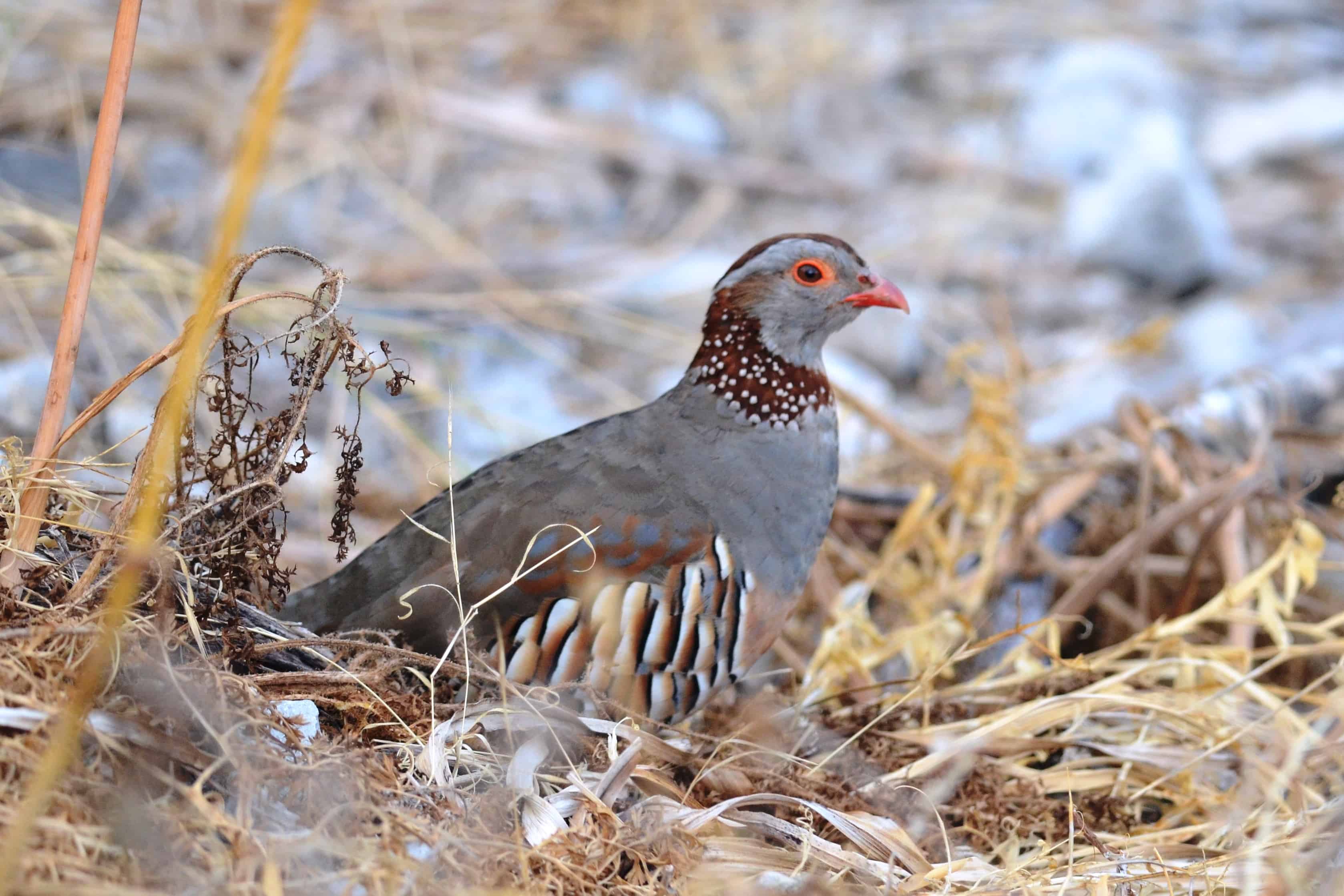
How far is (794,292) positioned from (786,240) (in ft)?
0.47

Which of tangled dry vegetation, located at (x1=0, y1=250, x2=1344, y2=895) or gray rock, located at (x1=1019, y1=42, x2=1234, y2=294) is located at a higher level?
gray rock, located at (x1=1019, y1=42, x2=1234, y2=294)

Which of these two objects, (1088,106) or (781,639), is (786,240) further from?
(1088,106)

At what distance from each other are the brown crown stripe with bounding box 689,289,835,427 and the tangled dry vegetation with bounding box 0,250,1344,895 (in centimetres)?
60

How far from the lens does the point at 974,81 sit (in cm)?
960

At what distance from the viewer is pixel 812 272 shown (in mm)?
3412

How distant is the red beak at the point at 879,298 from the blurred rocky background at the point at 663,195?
1.42 m

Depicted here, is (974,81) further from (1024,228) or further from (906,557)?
(906,557)

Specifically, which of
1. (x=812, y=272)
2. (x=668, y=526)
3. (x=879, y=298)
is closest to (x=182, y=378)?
(x=668, y=526)

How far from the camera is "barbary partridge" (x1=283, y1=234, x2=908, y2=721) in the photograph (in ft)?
9.73

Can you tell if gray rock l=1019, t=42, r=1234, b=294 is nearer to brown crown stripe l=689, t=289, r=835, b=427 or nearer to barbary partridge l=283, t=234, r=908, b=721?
barbary partridge l=283, t=234, r=908, b=721

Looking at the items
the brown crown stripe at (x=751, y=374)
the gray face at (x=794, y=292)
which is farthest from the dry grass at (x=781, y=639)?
the gray face at (x=794, y=292)

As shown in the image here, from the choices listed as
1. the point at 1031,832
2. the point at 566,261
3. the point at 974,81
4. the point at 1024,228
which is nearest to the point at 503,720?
the point at 1031,832

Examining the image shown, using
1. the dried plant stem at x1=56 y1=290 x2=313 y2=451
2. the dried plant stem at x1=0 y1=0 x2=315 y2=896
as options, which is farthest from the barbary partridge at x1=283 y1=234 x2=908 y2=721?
the dried plant stem at x1=0 y1=0 x2=315 y2=896

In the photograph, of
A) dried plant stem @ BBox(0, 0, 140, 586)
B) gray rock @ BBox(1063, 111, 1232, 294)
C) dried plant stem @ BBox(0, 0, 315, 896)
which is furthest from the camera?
gray rock @ BBox(1063, 111, 1232, 294)
